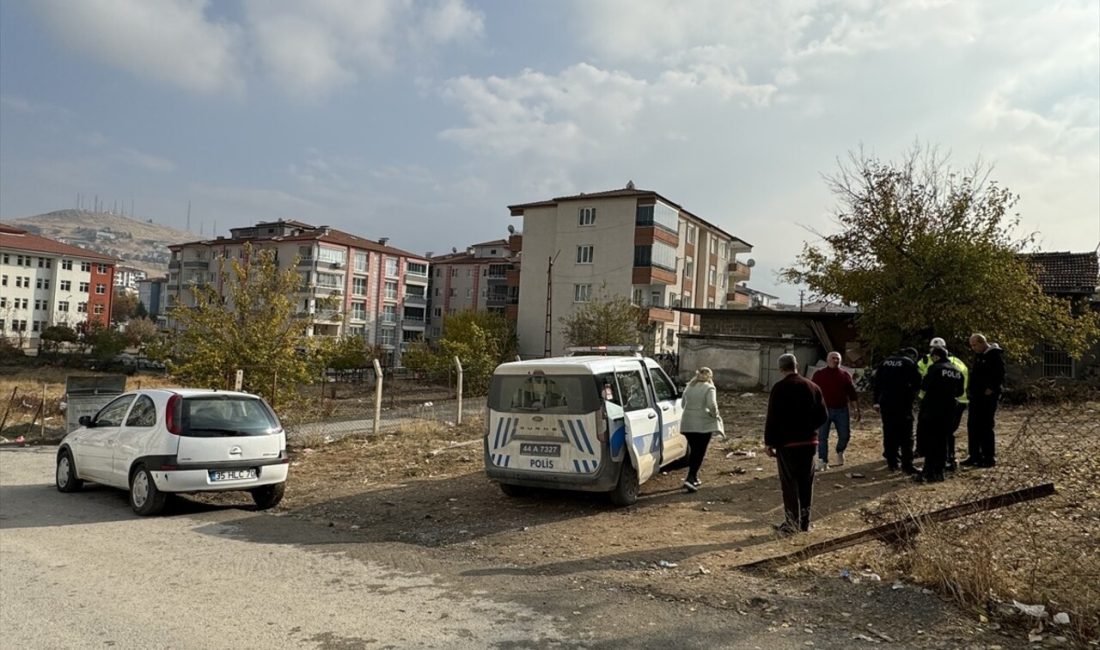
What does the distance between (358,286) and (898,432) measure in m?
80.9

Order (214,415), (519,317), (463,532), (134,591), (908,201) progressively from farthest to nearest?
1. (519,317)
2. (908,201)
3. (214,415)
4. (463,532)
5. (134,591)

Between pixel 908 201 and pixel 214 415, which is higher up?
pixel 908 201

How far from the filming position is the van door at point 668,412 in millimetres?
10391

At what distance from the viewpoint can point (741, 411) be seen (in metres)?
22.2

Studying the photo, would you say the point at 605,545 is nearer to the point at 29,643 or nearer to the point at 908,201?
the point at 29,643

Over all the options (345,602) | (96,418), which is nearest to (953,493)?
(345,602)

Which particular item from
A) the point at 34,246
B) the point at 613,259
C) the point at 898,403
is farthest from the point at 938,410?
the point at 34,246

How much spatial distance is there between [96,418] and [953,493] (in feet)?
36.7

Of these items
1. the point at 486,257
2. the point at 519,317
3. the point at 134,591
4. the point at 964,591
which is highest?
the point at 486,257

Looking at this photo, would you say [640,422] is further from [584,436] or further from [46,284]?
[46,284]

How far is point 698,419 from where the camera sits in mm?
9812

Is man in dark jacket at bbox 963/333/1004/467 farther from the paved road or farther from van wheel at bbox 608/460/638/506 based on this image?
the paved road

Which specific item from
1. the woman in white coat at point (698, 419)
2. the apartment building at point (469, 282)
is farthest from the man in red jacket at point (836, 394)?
the apartment building at point (469, 282)

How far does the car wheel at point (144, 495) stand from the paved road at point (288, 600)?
2.41ft
